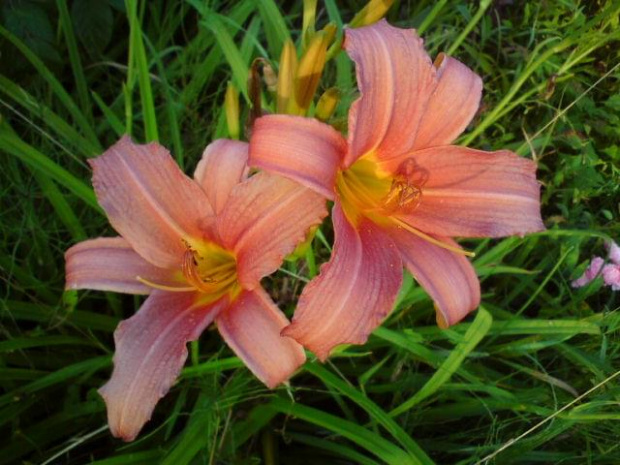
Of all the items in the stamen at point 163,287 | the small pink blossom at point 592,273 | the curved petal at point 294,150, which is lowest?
the small pink blossom at point 592,273

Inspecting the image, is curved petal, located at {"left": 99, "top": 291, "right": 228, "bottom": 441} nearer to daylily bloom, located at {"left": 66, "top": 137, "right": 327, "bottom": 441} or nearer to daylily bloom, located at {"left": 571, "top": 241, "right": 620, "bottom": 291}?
daylily bloom, located at {"left": 66, "top": 137, "right": 327, "bottom": 441}

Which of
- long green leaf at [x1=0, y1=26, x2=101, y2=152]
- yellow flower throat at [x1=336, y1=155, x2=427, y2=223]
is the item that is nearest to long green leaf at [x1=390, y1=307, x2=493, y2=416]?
yellow flower throat at [x1=336, y1=155, x2=427, y2=223]

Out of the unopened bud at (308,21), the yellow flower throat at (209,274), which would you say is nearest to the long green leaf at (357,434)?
the yellow flower throat at (209,274)

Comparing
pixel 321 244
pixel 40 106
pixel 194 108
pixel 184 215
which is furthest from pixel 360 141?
pixel 194 108

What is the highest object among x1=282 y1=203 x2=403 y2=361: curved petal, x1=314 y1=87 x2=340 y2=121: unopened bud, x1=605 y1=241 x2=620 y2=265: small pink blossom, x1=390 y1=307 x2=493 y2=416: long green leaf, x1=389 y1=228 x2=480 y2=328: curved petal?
x1=314 y1=87 x2=340 y2=121: unopened bud

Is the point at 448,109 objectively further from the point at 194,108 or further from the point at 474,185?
the point at 194,108

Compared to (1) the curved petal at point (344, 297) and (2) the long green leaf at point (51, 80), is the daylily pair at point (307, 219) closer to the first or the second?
(1) the curved petal at point (344, 297)
